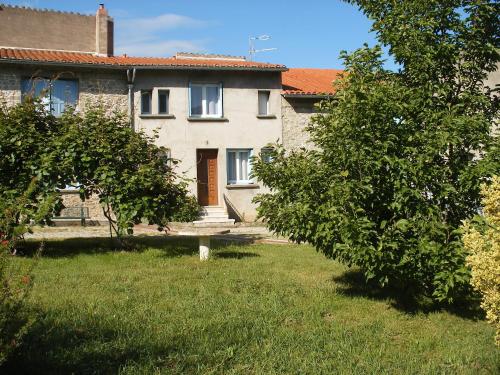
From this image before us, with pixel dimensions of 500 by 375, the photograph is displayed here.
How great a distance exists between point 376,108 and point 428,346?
270cm

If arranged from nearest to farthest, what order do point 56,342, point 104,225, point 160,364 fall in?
point 160,364 → point 56,342 → point 104,225

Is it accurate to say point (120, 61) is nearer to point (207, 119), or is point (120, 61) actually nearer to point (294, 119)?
point (207, 119)

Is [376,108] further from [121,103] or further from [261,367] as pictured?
[121,103]

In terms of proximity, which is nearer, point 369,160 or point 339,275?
point 369,160

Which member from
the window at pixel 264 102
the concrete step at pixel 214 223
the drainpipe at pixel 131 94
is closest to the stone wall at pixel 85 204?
the drainpipe at pixel 131 94

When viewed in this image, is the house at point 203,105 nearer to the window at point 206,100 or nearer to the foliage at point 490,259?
the window at point 206,100

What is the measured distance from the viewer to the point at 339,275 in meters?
8.84

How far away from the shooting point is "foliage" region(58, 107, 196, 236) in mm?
10156

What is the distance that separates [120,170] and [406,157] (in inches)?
254

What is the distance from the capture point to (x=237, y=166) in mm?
21891

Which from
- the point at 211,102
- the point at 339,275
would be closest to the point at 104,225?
the point at 211,102

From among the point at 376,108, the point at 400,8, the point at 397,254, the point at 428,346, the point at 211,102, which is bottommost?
the point at 428,346

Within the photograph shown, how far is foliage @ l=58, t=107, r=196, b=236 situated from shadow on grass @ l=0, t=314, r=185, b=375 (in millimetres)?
4905

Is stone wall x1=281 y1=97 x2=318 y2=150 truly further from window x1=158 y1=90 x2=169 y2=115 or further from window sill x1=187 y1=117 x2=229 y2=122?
window x1=158 y1=90 x2=169 y2=115
